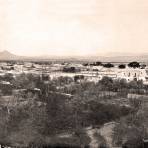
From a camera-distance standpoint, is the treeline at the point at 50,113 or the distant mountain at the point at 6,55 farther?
the distant mountain at the point at 6,55

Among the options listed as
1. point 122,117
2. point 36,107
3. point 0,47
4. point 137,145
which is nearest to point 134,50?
point 122,117

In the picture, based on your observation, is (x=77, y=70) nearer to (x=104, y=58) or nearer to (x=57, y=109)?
(x=104, y=58)

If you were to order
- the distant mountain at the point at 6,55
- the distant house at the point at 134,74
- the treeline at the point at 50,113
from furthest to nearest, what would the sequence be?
the distant mountain at the point at 6,55 < the treeline at the point at 50,113 < the distant house at the point at 134,74

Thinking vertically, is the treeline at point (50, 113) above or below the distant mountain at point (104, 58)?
below

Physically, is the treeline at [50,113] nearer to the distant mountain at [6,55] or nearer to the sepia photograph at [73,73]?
the sepia photograph at [73,73]

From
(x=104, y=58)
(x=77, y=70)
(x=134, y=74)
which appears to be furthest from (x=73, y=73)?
(x=134, y=74)

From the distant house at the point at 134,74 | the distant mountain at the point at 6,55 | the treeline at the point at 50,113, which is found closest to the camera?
the distant house at the point at 134,74

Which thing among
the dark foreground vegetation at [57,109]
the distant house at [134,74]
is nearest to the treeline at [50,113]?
the dark foreground vegetation at [57,109]

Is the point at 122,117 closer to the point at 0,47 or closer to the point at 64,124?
the point at 64,124
